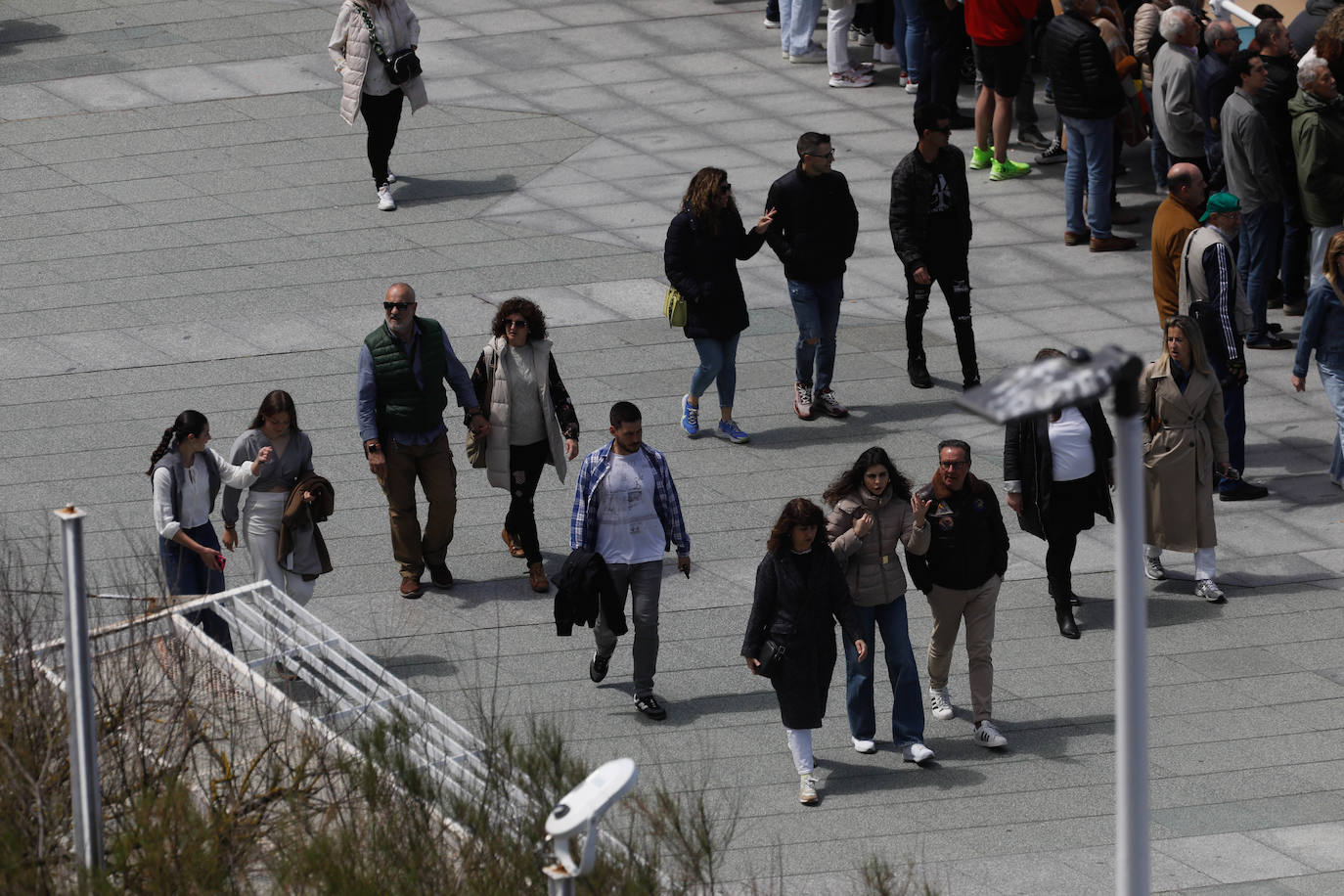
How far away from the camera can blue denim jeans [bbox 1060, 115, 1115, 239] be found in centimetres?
1537

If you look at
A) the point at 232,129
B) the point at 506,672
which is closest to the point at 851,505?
the point at 506,672

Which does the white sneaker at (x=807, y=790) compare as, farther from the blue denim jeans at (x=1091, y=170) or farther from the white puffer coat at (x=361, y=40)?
the white puffer coat at (x=361, y=40)

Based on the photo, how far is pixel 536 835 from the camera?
7.12 meters

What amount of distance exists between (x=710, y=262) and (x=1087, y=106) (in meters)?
4.21

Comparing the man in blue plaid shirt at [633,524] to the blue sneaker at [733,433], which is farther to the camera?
Result: the blue sneaker at [733,433]

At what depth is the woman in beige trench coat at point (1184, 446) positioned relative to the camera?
11164 millimetres

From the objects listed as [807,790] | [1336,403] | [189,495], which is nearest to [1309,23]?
[1336,403]

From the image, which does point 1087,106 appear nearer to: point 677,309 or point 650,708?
point 677,309

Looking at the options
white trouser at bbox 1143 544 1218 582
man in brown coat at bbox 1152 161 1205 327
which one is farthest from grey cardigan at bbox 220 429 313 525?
man in brown coat at bbox 1152 161 1205 327

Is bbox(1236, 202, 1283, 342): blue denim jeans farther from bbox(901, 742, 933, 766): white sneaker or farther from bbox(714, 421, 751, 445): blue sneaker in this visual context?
bbox(901, 742, 933, 766): white sneaker

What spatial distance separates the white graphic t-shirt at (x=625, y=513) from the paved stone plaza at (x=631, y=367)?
790 mm

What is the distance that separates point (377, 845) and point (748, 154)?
1105 centimetres

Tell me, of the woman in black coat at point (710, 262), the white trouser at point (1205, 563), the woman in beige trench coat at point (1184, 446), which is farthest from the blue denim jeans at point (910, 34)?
the white trouser at point (1205, 563)

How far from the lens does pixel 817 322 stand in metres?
13.1
